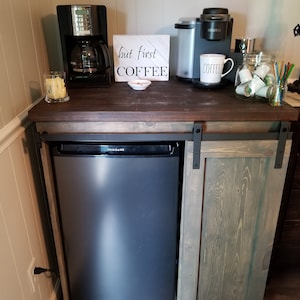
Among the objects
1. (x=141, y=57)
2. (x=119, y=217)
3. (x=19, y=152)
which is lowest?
(x=119, y=217)

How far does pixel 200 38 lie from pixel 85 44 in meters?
0.52

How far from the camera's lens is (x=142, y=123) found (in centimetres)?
110

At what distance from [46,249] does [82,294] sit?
29 centimetres

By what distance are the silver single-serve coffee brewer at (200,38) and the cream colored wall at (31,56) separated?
0.58ft

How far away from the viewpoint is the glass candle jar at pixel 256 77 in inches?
45.7

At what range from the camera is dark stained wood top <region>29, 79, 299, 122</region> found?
1.07 meters

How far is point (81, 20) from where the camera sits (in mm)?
1298

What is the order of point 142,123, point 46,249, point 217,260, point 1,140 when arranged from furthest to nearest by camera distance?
point 46,249
point 217,260
point 142,123
point 1,140

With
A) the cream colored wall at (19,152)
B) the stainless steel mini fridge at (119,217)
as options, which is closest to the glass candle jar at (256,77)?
the stainless steel mini fridge at (119,217)

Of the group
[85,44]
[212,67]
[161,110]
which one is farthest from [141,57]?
[161,110]

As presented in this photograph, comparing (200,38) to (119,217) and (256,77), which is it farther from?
(119,217)

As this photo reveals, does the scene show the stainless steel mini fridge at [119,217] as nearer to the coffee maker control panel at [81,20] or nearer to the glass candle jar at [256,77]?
the glass candle jar at [256,77]

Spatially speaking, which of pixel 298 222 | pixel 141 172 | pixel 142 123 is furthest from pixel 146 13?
pixel 298 222

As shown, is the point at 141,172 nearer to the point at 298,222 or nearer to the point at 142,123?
the point at 142,123
